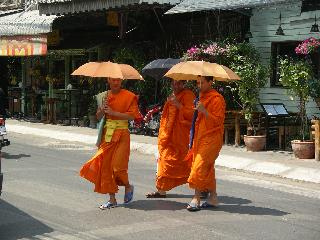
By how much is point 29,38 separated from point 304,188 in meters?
15.4

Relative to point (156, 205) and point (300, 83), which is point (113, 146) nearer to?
point (156, 205)

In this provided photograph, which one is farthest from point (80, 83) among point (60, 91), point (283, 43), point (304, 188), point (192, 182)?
point (192, 182)

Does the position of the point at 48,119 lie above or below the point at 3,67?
below

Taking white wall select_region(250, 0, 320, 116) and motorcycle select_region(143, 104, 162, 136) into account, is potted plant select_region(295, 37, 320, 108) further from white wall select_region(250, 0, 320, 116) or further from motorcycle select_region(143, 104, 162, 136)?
motorcycle select_region(143, 104, 162, 136)

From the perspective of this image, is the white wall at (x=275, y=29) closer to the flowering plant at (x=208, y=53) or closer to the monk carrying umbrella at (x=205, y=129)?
the flowering plant at (x=208, y=53)

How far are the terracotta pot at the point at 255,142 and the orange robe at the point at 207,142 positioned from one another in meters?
7.07

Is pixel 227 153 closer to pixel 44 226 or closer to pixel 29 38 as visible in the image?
pixel 44 226

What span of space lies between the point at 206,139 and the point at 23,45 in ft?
54.8

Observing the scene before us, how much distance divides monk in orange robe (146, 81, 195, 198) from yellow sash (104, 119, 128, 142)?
795mm

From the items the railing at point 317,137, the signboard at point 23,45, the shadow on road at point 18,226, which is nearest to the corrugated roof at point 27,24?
the signboard at point 23,45

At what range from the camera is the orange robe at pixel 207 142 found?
8.20 m

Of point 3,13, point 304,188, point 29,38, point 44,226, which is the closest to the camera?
point 44,226

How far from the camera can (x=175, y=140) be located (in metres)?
9.01

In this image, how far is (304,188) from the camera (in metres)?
10.8
